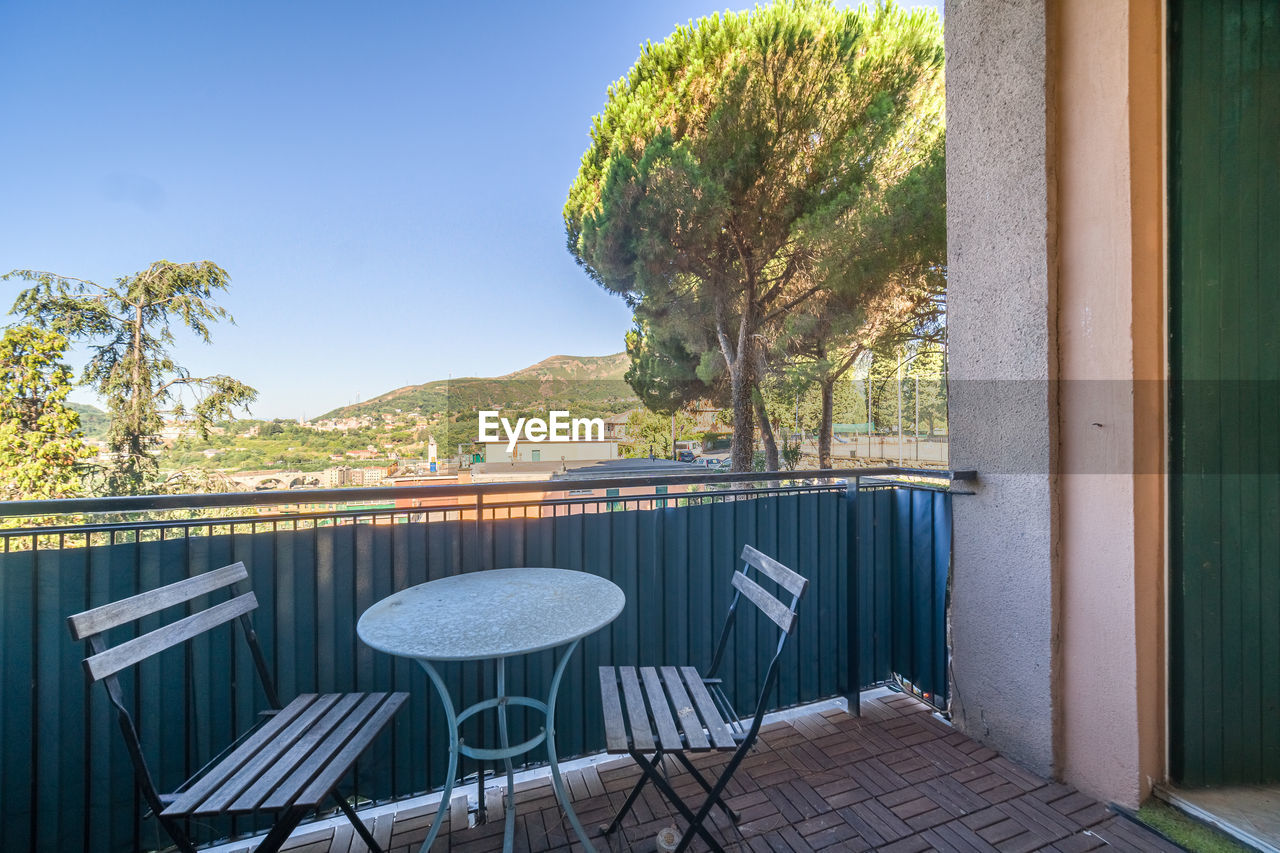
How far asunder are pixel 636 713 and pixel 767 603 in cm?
51

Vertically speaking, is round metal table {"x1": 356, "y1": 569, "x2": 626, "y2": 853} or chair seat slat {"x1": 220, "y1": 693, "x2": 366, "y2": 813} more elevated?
round metal table {"x1": 356, "y1": 569, "x2": 626, "y2": 853}

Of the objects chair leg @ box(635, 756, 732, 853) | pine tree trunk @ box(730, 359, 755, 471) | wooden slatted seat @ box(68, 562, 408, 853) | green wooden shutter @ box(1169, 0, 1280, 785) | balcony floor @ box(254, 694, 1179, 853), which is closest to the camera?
wooden slatted seat @ box(68, 562, 408, 853)

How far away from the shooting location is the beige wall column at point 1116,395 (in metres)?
1.77

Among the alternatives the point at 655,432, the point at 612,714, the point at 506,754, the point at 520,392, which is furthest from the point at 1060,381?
the point at 520,392

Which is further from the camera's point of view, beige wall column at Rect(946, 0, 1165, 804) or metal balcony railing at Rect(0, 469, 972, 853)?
beige wall column at Rect(946, 0, 1165, 804)

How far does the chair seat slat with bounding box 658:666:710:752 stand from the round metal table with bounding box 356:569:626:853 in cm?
35

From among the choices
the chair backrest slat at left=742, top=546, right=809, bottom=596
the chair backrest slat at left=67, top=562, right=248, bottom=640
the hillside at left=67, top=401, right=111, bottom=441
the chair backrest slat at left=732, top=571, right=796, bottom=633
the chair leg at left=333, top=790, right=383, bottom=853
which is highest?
the hillside at left=67, top=401, right=111, bottom=441

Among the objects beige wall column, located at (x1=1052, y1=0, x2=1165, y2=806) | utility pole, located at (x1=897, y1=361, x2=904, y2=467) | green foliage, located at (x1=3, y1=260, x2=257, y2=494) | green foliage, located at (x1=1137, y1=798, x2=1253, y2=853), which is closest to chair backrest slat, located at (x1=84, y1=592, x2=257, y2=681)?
beige wall column, located at (x1=1052, y1=0, x2=1165, y2=806)

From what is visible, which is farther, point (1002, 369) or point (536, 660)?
point (1002, 369)

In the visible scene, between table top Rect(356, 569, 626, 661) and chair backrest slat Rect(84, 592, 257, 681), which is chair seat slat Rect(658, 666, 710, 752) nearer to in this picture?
table top Rect(356, 569, 626, 661)

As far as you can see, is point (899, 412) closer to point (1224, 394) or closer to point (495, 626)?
point (1224, 394)

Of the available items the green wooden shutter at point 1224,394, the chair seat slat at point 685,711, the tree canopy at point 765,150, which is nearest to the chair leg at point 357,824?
the chair seat slat at point 685,711

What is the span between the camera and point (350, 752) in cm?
133

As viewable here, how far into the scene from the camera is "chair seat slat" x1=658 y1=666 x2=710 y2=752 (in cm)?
137
